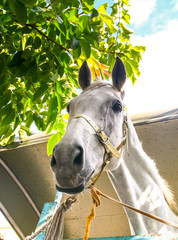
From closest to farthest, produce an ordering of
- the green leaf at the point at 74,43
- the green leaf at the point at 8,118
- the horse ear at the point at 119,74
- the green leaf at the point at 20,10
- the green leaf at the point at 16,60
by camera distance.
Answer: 1. the green leaf at the point at 20,10
2. the green leaf at the point at 74,43
3. the green leaf at the point at 16,60
4. the green leaf at the point at 8,118
5. the horse ear at the point at 119,74

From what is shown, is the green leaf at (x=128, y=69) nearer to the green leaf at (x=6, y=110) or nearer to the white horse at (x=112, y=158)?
the white horse at (x=112, y=158)

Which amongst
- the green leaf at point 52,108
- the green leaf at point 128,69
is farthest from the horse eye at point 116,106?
the green leaf at point 52,108

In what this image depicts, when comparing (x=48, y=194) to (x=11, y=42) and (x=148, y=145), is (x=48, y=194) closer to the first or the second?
(x=148, y=145)

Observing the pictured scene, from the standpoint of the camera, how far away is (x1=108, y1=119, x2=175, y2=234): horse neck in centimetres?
152

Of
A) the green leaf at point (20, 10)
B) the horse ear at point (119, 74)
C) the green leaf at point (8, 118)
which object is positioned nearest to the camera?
the green leaf at point (20, 10)

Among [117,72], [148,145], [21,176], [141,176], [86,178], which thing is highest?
[117,72]

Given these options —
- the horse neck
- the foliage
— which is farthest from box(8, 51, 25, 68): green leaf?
the horse neck

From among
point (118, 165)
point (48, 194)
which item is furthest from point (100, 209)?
point (118, 165)

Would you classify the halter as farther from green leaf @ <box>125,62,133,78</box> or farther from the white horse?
green leaf @ <box>125,62,133,78</box>

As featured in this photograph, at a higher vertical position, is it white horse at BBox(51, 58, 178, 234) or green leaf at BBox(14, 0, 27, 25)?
green leaf at BBox(14, 0, 27, 25)

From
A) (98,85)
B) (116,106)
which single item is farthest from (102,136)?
(98,85)

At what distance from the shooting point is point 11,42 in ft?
4.69

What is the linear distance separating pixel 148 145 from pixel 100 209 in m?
1.21

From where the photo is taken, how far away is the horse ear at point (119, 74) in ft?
5.35
